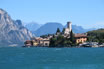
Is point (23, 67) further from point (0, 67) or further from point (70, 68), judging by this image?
point (70, 68)

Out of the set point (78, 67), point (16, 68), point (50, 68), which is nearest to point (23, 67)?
point (16, 68)

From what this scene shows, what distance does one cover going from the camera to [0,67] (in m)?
50.9

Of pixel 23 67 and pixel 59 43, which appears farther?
pixel 59 43

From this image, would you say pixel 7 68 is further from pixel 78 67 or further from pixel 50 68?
pixel 78 67

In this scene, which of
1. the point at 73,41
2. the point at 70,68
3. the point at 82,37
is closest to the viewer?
the point at 70,68

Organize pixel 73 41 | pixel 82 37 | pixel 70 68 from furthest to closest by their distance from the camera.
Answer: pixel 82 37, pixel 73 41, pixel 70 68

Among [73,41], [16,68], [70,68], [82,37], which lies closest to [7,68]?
[16,68]

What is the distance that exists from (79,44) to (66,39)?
26.0ft

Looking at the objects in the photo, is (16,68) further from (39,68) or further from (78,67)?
(78,67)

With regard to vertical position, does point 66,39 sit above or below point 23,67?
above

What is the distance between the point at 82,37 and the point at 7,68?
483 feet

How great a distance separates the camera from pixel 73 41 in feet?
577

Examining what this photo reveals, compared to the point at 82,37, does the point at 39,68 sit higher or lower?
lower

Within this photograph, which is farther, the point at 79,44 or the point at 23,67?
the point at 79,44
